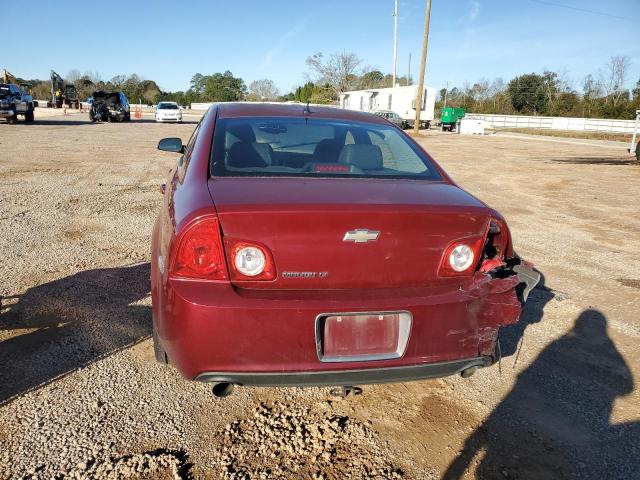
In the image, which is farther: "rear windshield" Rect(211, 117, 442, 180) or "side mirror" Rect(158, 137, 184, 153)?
"side mirror" Rect(158, 137, 184, 153)

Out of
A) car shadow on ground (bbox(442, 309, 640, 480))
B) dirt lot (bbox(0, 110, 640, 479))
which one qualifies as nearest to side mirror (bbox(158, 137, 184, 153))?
dirt lot (bbox(0, 110, 640, 479))

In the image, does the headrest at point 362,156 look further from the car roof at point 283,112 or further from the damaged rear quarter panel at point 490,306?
the damaged rear quarter panel at point 490,306

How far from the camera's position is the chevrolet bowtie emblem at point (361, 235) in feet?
6.75

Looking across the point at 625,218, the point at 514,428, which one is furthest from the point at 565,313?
the point at 625,218

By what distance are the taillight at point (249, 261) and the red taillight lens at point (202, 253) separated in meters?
0.04

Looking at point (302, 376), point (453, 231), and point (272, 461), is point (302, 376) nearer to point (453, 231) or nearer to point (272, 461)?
point (272, 461)

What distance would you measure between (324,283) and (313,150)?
4.22 ft

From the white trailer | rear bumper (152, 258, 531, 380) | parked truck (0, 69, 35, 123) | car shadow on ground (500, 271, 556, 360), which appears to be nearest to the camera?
rear bumper (152, 258, 531, 380)

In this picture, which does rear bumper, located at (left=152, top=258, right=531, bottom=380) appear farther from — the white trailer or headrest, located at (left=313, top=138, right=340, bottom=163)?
the white trailer

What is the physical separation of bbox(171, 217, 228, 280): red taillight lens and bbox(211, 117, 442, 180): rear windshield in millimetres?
525

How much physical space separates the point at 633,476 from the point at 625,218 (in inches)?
260

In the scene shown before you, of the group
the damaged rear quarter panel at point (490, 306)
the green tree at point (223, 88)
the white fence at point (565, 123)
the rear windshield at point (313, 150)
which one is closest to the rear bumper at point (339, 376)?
the damaged rear quarter panel at point (490, 306)

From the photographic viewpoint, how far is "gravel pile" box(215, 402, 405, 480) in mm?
2125

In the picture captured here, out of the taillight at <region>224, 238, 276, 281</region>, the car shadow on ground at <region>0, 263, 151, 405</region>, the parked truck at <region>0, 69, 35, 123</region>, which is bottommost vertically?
the car shadow on ground at <region>0, 263, 151, 405</region>
